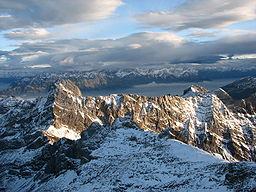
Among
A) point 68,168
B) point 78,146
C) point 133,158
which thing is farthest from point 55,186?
point 133,158

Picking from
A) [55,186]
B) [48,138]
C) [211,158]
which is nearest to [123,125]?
[55,186]

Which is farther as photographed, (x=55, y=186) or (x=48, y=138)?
(x=48, y=138)

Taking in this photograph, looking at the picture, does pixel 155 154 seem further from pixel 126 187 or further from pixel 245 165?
pixel 245 165

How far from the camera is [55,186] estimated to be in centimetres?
10956

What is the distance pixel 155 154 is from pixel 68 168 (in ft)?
120

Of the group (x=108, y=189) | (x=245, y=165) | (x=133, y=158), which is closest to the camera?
(x=245, y=165)

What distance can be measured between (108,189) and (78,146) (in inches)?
1669

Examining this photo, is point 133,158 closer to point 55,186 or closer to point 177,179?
point 177,179

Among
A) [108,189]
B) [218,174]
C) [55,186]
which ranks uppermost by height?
[218,174]

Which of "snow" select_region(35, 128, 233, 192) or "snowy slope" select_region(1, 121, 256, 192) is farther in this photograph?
"snow" select_region(35, 128, 233, 192)

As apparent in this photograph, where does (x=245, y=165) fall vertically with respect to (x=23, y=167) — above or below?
above

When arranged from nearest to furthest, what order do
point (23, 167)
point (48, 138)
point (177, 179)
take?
point (177, 179) → point (23, 167) → point (48, 138)

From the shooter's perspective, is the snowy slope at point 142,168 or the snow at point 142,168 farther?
the snow at point 142,168

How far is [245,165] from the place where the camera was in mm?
66688
